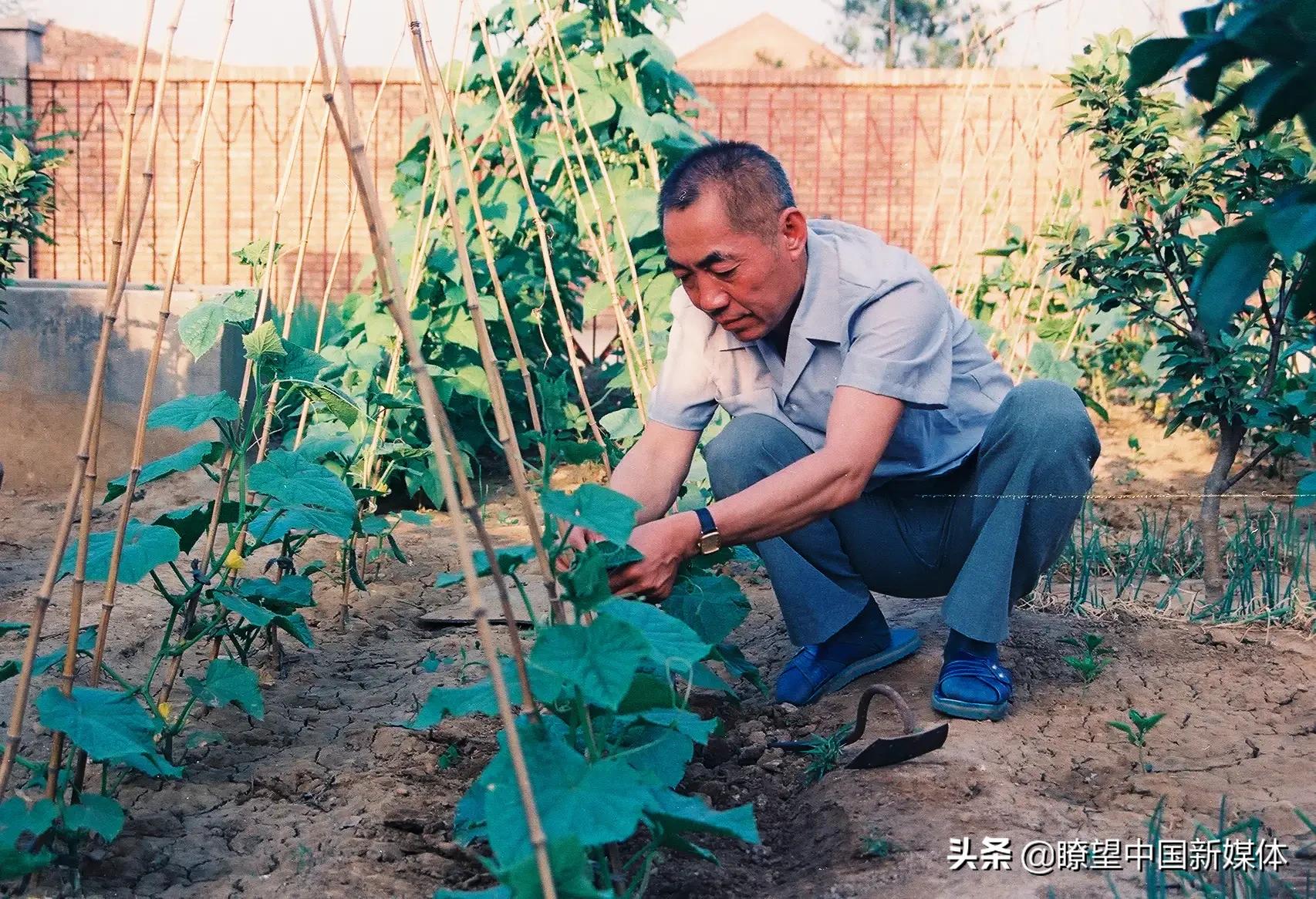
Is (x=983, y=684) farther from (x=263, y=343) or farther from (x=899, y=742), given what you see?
(x=263, y=343)

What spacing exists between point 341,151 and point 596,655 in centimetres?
900

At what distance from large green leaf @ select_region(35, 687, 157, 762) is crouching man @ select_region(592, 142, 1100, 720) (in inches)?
29.3

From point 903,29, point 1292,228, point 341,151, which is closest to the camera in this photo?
point 1292,228

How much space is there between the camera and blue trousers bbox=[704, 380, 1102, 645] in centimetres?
247

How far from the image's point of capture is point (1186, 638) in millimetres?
2908

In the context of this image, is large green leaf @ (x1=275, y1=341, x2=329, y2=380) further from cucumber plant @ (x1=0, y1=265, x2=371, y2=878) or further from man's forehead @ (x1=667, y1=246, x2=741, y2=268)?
man's forehead @ (x1=667, y1=246, x2=741, y2=268)

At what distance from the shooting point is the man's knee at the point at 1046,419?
8.09ft

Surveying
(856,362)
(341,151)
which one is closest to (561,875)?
(856,362)

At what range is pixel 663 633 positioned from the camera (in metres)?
1.61

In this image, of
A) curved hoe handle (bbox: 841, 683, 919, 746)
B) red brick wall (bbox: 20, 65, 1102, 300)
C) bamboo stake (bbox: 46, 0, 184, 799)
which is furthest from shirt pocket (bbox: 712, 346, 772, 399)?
red brick wall (bbox: 20, 65, 1102, 300)

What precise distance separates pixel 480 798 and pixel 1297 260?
9.50 feet

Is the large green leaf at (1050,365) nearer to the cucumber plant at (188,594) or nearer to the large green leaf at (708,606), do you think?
the large green leaf at (708,606)

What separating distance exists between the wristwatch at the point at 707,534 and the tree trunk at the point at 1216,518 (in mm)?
1657

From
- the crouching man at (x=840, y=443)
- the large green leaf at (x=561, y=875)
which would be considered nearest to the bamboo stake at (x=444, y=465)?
the large green leaf at (x=561, y=875)
